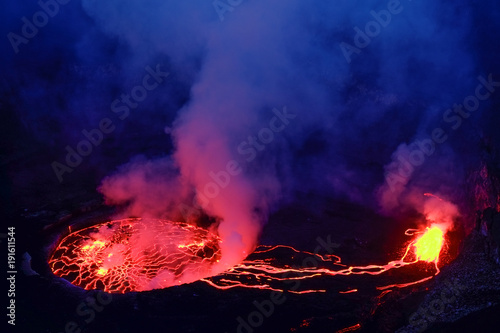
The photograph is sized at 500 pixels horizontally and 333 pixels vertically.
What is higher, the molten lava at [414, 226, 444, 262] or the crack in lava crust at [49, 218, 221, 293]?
the crack in lava crust at [49, 218, 221, 293]

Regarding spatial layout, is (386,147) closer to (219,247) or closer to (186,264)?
(219,247)

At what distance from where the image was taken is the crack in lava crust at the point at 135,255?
22.0 feet

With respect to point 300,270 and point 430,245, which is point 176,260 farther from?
point 430,245

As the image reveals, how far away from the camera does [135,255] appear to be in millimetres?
7355

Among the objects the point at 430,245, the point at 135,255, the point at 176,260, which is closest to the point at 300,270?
the point at 176,260

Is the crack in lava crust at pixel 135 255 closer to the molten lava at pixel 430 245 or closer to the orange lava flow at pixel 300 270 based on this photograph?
the orange lava flow at pixel 300 270

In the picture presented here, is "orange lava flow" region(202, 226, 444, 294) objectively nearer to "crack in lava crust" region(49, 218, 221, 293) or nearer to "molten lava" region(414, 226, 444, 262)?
"molten lava" region(414, 226, 444, 262)

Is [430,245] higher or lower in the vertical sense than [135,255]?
lower

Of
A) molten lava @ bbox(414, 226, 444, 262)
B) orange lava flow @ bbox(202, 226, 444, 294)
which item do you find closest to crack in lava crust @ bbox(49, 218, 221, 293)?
orange lava flow @ bbox(202, 226, 444, 294)

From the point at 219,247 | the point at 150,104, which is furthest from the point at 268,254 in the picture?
the point at 150,104

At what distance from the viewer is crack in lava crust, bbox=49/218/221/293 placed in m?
6.69

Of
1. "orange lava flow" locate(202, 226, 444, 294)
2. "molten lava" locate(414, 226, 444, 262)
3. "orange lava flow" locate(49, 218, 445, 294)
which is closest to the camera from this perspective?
"orange lava flow" locate(202, 226, 444, 294)

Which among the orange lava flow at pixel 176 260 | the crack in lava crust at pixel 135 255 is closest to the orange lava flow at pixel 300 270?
the orange lava flow at pixel 176 260

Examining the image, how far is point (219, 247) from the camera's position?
25.1 feet
